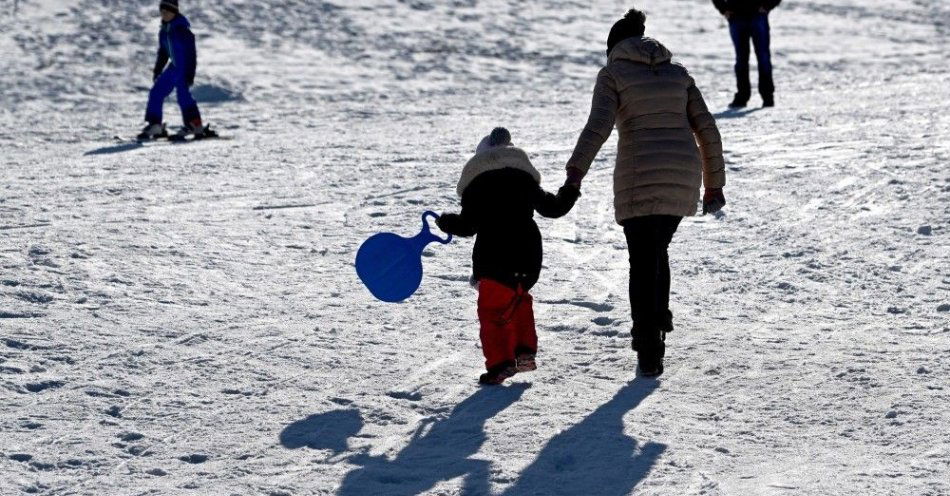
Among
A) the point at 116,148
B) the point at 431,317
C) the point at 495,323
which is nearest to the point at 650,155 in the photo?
the point at 495,323

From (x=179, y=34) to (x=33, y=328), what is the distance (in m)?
6.33

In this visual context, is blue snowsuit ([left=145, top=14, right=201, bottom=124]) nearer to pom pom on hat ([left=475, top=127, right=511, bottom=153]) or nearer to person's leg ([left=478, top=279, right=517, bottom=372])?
pom pom on hat ([left=475, top=127, right=511, bottom=153])

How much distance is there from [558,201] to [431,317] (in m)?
1.48

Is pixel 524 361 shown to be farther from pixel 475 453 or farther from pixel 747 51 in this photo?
pixel 747 51

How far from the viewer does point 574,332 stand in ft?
20.6

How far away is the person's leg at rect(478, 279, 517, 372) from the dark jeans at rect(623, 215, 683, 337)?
517mm

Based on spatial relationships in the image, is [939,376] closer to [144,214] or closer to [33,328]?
[33,328]

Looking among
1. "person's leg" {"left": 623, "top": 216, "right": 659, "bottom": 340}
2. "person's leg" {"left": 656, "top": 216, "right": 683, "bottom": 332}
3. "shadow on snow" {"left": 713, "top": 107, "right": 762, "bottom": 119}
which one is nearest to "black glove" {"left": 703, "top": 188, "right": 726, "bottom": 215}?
"person's leg" {"left": 656, "top": 216, "right": 683, "bottom": 332}

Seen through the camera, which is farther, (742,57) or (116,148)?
(742,57)

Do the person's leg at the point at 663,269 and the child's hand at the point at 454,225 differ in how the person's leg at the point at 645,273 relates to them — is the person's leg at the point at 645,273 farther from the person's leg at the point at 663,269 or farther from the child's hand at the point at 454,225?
the child's hand at the point at 454,225

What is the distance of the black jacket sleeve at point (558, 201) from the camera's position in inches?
206

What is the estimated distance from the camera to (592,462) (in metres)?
4.55

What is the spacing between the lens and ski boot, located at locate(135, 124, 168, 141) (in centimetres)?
1202

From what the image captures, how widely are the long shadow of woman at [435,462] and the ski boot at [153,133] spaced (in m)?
7.52
